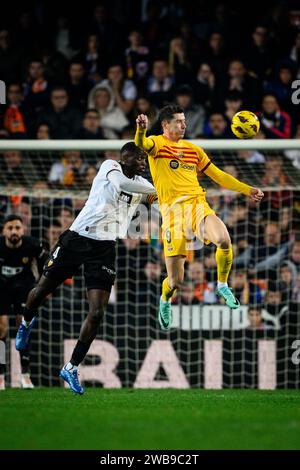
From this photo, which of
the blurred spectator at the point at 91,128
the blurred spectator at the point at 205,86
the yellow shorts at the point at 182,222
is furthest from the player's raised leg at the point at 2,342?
the blurred spectator at the point at 205,86

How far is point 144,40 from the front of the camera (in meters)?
17.1

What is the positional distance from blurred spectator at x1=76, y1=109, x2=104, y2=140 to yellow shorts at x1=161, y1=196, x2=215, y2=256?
551cm

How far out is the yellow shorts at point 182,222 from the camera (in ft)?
31.0

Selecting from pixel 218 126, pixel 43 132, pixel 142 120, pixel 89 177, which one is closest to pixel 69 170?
pixel 89 177

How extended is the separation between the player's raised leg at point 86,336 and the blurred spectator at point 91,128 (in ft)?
18.9

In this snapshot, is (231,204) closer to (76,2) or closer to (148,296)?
(148,296)

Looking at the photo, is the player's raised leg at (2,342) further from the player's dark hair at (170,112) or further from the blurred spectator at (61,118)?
the blurred spectator at (61,118)

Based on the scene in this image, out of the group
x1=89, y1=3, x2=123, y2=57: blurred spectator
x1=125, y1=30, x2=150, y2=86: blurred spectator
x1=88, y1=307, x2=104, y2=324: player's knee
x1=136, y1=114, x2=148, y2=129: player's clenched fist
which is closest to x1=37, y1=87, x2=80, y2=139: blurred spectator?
x1=125, y1=30, x2=150, y2=86: blurred spectator

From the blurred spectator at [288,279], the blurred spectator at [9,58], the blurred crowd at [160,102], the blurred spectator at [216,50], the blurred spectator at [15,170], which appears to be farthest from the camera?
the blurred spectator at [9,58]

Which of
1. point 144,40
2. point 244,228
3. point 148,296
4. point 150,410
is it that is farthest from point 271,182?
point 150,410

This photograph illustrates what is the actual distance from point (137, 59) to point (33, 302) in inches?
306

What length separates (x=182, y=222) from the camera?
9.50m

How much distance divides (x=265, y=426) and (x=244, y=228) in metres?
6.83

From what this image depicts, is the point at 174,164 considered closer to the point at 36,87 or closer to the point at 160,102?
the point at 160,102
